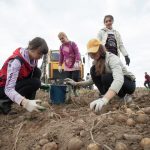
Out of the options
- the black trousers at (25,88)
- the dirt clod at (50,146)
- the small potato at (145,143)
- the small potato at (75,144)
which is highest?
the black trousers at (25,88)

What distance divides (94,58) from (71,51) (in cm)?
249

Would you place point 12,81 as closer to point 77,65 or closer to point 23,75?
point 23,75

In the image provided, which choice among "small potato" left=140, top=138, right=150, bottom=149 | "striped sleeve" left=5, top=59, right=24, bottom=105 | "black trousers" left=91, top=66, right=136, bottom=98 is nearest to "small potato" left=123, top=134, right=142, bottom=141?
"small potato" left=140, top=138, right=150, bottom=149

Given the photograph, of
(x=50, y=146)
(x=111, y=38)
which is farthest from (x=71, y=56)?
(x=50, y=146)

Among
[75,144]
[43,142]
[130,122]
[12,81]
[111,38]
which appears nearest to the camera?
[75,144]

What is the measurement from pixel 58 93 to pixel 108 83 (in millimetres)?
906

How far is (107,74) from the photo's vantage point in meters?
4.45

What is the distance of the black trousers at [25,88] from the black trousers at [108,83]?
0.74 metres

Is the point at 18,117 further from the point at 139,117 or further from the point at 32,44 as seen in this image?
the point at 139,117

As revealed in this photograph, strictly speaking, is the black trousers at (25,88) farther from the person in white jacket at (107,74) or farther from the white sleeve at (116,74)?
the white sleeve at (116,74)

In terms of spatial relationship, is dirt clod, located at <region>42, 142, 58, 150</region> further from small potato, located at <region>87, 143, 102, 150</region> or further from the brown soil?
small potato, located at <region>87, 143, 102, 150</region>

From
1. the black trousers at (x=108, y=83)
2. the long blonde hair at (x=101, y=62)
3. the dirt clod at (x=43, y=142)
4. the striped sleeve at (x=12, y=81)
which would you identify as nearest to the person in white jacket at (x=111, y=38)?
the black trousers at (x=108, y=83)

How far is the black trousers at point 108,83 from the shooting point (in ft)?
14.7

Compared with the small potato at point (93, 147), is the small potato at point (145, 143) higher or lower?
higher
